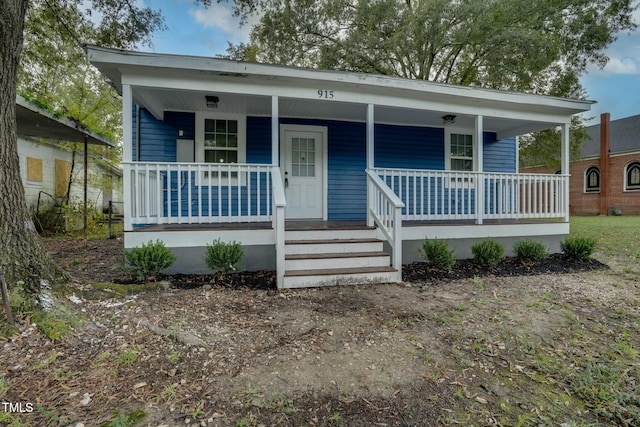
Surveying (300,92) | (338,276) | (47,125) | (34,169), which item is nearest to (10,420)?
(338,276)

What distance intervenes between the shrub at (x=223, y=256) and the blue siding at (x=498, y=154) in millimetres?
6720

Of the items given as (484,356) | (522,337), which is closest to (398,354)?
(484,356)

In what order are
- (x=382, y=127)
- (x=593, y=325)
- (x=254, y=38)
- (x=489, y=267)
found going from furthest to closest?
(x=254, y=38), (x=382, y=127), (x=489, y=267), (x=593, y=325)

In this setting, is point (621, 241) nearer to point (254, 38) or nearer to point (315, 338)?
point (315, 338)

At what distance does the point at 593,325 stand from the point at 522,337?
0.90m

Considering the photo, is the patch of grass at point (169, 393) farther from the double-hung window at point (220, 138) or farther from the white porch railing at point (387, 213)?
the double-hung window at point (220, 138)

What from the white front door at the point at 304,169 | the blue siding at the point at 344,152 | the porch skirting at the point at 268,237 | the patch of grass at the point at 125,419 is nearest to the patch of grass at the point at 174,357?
the patch of grass at the point at 125,419

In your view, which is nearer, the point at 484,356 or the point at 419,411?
the point at 419,411

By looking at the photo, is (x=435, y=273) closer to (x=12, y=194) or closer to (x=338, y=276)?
(x=338, y=276)

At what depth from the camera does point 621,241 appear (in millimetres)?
7793

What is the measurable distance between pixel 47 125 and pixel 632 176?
28.3 meters

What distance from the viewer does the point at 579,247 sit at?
17.7 ft

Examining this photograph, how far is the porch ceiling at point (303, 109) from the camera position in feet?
17.0

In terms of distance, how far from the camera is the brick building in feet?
63.9
